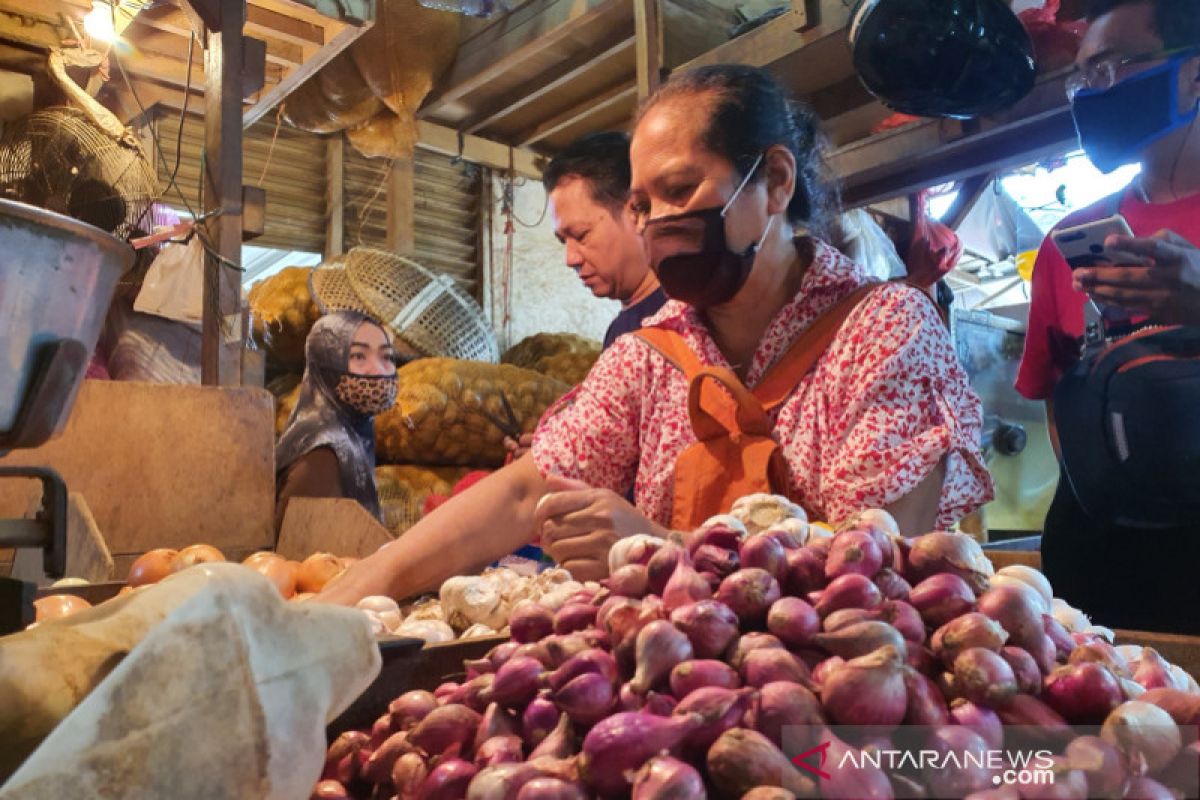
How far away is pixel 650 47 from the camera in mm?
3000

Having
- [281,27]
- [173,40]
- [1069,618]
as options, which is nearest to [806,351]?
[1069,618]

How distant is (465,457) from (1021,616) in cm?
432

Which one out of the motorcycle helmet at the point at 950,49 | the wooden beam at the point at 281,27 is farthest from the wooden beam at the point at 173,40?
the motorcycle helmet at the point at 950,49

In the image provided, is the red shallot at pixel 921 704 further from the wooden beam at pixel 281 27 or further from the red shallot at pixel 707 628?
the wooden beam at pixel 281 27

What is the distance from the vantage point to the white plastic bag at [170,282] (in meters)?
4.59

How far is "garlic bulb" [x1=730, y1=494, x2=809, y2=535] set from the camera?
42.8 inches

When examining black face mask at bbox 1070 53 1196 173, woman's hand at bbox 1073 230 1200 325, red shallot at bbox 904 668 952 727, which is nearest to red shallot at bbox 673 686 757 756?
red shallot at bbox 904 668 952 727

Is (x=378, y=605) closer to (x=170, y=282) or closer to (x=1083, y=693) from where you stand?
(x=1083, y=693)

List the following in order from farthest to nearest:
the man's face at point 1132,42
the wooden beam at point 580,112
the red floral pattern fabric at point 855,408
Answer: the wooden beam at point 580,112
the man's face at point 1132,42
the red floral pattern fabric at point 855,408

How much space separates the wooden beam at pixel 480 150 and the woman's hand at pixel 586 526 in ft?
15.7

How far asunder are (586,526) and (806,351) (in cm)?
53

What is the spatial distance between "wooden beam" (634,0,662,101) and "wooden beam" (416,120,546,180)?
3.10 m
